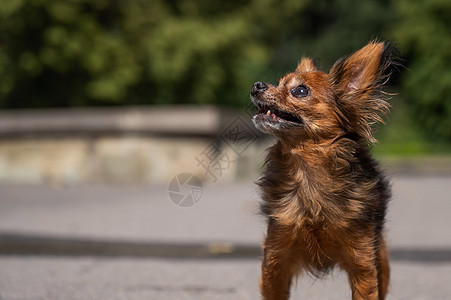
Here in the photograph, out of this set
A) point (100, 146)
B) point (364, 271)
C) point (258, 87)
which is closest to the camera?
point (364, 271)

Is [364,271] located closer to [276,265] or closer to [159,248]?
[276,265]

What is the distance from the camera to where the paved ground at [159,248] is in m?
6.07

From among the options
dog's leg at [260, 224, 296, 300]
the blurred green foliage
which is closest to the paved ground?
dog's leg at [260, 224, 296, 300]

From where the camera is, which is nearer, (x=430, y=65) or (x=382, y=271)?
(x=382, y=271)

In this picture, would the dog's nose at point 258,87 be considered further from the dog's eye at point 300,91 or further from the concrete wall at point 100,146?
the concrete wall at point 100,146

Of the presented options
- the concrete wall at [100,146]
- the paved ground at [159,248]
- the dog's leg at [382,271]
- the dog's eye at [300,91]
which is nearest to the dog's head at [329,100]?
the dog's eye at [300,91]

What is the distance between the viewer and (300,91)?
14.8 ft

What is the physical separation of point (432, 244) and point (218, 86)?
70.4ft

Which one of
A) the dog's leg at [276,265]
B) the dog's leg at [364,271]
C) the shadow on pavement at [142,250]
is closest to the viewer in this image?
the dog's leg at [364,271]

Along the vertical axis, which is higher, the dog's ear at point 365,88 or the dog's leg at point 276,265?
the dog's ear at point 365,88

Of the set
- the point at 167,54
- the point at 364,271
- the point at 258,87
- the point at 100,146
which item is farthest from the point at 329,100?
the point at 167,54

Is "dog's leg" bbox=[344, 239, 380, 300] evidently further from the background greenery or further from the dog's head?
the background greenery

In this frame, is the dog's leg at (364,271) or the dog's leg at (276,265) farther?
the dog's leg at (276,265)

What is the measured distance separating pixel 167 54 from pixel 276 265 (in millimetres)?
23610
